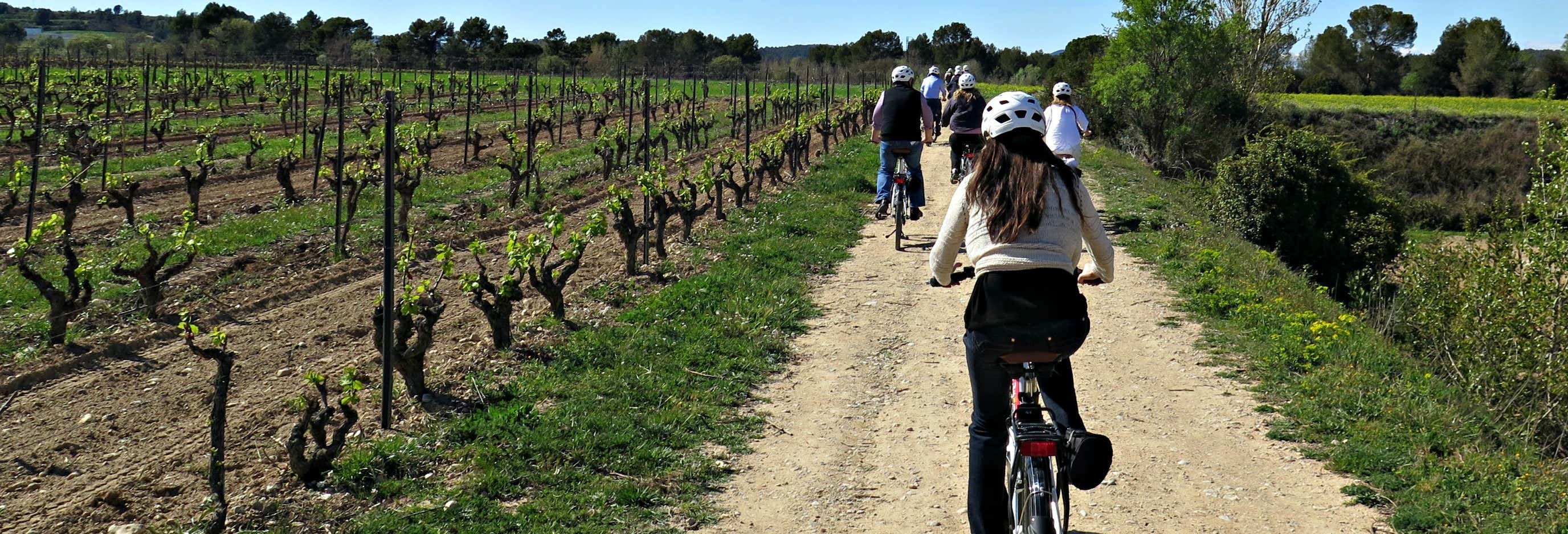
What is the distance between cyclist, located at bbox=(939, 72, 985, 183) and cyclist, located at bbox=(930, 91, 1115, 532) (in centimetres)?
786

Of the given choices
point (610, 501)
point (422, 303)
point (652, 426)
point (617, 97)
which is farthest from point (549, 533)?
point (617, 97)

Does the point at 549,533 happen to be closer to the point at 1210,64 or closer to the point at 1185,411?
the point at 1185,411

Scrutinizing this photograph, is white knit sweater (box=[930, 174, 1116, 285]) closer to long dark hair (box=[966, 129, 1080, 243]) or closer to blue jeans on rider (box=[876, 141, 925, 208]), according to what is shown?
long dark hair (box=[966, 129, 1080, 243])

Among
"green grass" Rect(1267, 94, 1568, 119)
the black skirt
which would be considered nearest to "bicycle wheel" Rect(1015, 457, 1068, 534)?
the black skirt

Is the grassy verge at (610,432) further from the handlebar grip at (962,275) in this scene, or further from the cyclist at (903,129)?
the cyclist at (903,129)

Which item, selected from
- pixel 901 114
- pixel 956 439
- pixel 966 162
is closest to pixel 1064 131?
pixel 901 114

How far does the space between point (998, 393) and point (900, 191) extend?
826cm

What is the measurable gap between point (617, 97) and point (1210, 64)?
22512mm

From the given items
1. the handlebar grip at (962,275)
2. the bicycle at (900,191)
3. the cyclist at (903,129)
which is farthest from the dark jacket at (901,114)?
the handlebar grip at (962,275)

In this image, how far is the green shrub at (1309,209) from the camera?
22.8 metres

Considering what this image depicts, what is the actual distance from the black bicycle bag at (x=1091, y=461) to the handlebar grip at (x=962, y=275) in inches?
26.5

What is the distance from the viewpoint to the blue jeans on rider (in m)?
12.3

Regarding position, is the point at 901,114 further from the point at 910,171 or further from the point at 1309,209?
the point at 1309,209

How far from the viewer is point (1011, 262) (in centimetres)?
397
